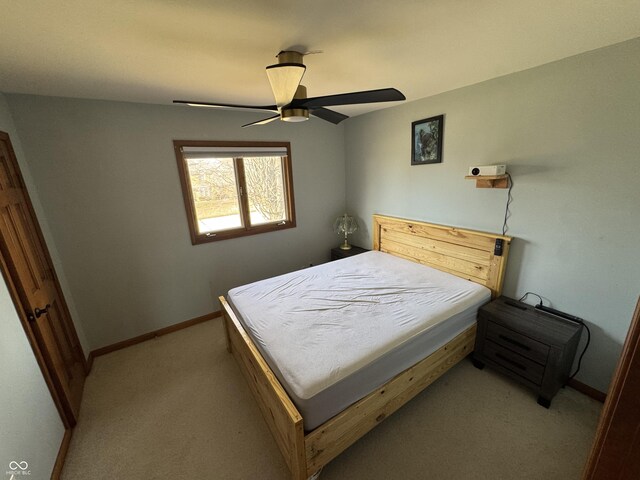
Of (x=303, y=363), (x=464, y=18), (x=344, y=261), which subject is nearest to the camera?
(x=464, y=18)

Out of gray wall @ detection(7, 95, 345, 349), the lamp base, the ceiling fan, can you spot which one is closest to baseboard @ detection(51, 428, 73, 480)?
gray wall @ detection(7, 95, 345, 349)

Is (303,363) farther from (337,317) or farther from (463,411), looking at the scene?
(463,411)

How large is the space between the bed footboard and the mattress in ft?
0.16

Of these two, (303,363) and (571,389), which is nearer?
(303,363)

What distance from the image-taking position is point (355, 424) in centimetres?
153

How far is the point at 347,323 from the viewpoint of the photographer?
1.90 meters

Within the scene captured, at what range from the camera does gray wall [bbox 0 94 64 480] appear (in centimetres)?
121

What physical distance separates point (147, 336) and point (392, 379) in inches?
104

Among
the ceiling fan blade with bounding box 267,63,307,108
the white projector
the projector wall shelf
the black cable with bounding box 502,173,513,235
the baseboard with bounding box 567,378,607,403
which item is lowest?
the baseboard with bounding box 567,378,607,403

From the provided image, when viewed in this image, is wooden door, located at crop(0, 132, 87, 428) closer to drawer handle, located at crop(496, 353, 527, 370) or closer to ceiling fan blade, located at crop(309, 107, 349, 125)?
ceiling fan blade, located at crop(309, 107, 349, 125)

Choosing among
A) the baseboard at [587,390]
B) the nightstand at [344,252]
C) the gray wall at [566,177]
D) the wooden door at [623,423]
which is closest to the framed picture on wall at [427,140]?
the gray wall at [566,177]

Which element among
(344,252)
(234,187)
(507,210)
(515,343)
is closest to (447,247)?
(507,210)

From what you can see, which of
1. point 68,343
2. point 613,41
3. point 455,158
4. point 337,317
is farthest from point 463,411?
point 68,343

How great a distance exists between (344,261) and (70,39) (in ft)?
9.12
